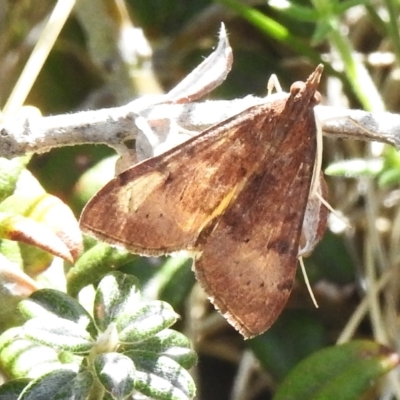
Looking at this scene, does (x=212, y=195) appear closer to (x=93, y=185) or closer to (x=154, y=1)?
(x=93, y=185)

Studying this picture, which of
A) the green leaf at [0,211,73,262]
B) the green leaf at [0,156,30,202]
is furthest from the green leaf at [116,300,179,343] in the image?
the green leaf at [0,156,30,202]

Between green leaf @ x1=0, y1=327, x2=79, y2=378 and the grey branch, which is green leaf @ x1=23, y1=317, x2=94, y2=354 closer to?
green leaf @ x1=0, y1=327, x2=79, y2=378

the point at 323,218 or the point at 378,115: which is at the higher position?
the point at 378,115

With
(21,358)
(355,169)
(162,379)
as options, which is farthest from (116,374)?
(355,169)

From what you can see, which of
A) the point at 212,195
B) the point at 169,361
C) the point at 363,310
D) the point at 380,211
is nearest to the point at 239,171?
the point at 212,195

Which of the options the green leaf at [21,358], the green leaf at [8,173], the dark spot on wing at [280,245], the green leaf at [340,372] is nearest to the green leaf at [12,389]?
the green leaf at [21,358]

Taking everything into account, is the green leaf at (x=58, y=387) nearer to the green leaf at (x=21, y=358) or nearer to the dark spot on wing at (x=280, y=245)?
the green leaf at (x=21, y=358)
